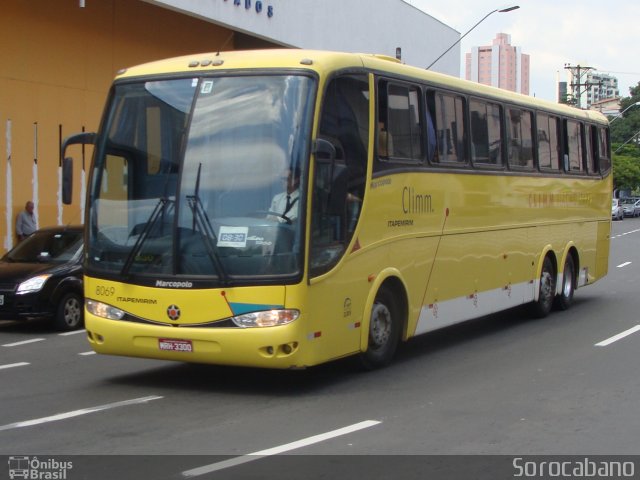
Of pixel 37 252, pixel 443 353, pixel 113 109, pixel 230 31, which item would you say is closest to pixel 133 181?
pixel 113 109

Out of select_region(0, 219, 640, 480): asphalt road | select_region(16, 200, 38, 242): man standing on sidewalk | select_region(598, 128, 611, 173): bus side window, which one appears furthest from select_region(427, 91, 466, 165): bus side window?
select_region(16, 200, 38, 242): man standing on sidewalk

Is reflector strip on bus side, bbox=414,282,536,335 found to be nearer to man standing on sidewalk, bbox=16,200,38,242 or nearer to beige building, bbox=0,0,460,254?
man standing on sidewalk, bbox=16,200,38,242

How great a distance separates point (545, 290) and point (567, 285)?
4.09ft

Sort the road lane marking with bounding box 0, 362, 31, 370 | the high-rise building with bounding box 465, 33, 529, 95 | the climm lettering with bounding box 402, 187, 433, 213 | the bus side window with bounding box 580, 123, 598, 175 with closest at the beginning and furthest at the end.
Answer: the climm lettering with bounding box 402, 187, 433, 213
the road lane marking with bounding box 0, 362, 31, 370
the bus side window with bounding box 580, 123, 598, 175
the high-rise building with bounding box 465, 33, 529, 95

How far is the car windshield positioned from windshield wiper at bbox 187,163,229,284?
6730 mm

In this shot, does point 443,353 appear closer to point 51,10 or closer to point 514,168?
point 514,168

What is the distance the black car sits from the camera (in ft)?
46.8

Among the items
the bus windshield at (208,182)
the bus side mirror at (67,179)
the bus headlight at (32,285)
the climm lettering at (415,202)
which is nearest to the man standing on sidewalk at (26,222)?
the bus headlight at (32,285)

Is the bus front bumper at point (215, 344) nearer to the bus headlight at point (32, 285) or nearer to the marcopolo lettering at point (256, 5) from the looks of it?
the bus headlight at point (32, 285)

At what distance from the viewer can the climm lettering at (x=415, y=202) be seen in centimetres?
1106

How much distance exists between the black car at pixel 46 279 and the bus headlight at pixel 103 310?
16.0ft

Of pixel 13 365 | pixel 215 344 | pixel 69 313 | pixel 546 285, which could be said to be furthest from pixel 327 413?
pixel 546 285

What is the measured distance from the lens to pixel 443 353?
1234 cm
